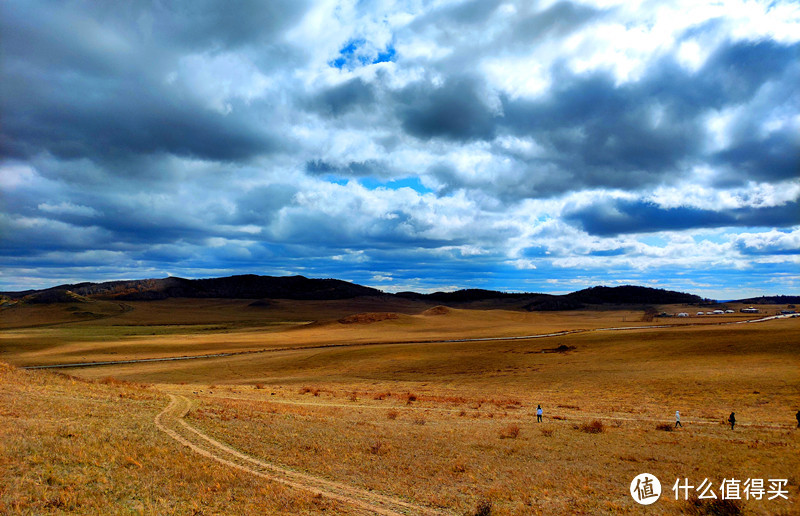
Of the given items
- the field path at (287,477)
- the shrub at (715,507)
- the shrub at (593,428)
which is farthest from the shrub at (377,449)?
the shrub at (593,428)

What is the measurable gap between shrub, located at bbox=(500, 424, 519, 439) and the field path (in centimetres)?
856

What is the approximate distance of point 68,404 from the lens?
18953mm

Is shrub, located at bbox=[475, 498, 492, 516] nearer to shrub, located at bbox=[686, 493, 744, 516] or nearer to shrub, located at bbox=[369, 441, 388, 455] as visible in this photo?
shrub, located at bbox=[686, 493, 744, 516]

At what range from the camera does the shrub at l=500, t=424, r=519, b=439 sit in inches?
728

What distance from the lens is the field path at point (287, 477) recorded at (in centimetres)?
1074

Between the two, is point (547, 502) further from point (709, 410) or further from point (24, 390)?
point (24, 390)

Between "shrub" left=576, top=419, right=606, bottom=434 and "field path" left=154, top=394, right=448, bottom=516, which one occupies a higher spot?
"field path" left=154, top=394, right=448, bottom=516

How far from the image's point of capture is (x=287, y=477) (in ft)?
41.0

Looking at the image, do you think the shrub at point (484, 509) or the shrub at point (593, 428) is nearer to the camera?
the shrub at point (484, 509)

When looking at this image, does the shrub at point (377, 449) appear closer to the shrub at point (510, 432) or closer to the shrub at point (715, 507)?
the shrub at point (510, 432)

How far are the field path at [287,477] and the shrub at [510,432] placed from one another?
8.56 m

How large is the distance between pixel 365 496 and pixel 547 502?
4.47 m

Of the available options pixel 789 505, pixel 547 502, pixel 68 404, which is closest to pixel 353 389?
pixel 68 404

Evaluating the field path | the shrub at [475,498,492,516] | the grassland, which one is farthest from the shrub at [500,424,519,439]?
the field path
